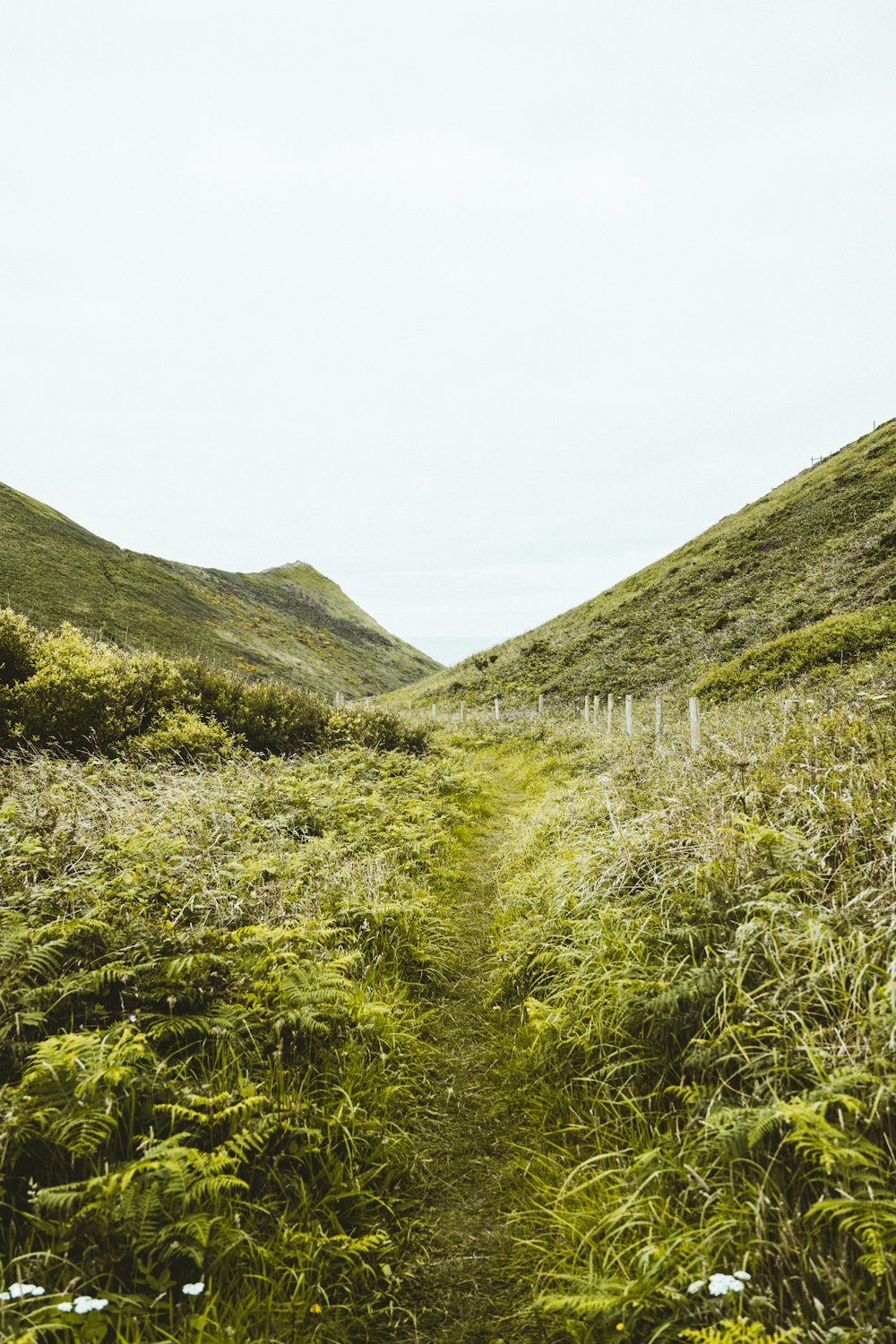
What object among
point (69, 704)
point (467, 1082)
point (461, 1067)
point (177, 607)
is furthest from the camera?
point (177, 607)

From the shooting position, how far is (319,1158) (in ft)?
10.5

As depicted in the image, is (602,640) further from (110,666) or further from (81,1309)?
(81,1309)

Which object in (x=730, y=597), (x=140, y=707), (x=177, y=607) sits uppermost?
(x=177, y=607)

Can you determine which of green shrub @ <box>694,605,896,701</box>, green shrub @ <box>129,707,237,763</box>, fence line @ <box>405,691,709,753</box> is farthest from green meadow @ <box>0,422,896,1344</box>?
green shrub @ <box>694,605,896,701</box>

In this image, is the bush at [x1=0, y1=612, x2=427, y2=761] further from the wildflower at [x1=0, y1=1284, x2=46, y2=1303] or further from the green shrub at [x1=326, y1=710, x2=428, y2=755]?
the wildflower at [x1=0, y1=1284, x2=46, y2=1303]

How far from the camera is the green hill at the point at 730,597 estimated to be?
3272 cm

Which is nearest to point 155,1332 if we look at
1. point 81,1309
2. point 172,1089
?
point 81,1309

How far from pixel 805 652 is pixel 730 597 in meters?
21.0

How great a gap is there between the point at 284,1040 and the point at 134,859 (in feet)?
6.94

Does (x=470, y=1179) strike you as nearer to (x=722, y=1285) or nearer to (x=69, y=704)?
(x=722, y=1285)

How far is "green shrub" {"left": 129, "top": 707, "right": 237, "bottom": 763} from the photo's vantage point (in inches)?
415

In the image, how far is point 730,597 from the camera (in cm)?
4050

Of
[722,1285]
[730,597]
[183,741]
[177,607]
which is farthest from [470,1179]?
[177,607]

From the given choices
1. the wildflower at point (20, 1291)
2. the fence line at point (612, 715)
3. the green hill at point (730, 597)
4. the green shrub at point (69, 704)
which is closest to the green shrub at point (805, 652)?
the green hill at point (730, 597)
